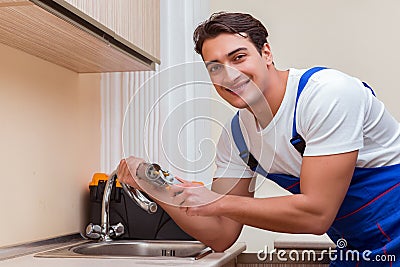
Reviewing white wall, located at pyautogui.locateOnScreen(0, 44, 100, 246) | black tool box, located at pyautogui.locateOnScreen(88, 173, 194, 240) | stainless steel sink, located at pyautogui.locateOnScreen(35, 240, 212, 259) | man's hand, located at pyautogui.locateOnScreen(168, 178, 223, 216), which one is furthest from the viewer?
black tool box, located at pyautogui.locateOnScreen(88, 173, 194, 240)

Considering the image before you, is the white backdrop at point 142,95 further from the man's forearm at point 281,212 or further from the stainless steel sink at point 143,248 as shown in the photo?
the man's forearm at point 281,212

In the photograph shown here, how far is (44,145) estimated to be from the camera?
2035 mm

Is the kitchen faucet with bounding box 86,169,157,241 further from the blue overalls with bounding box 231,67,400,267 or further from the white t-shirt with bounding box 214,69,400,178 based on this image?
the blue overalls with bounding box 231,67,400,267

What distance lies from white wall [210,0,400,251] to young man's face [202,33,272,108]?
1199 millimetres

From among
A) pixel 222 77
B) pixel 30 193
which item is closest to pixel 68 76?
pixel 30 193

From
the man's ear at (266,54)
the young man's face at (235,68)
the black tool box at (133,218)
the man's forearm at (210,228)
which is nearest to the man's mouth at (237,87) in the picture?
the young man's face at (235,68)

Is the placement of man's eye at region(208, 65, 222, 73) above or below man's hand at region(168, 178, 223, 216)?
above

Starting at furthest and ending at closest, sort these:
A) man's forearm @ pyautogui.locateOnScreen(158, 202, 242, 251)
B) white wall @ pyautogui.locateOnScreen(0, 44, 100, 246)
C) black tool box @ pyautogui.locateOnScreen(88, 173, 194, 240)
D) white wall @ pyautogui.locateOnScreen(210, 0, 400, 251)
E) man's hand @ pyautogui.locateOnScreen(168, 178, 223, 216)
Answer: white wall @ pyautogui.locateOnScreen(210, 0, 400, 251)
black tool box @ pyautogui.locateOnScreen(88, 173, 194, 240)
white wall @ pyautogui.locateOnScreen(0, 44, 100, 246)
man's forearm @ pyautogui.locateOnScreen(158, 202, 242, 251)
man's hand @ pyautogui.locateOnScreen(168, 178, 223, 216)

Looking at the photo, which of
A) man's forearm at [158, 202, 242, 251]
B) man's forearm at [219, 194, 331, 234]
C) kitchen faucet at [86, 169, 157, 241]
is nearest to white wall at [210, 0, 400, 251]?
kitchen faucet at [86, 169, 157, 241]

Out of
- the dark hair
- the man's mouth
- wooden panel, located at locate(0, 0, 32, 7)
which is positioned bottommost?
the man's mouth

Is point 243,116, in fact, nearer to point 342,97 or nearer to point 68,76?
point 342,97

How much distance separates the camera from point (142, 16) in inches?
79.7

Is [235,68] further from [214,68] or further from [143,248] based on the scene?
[143,248]

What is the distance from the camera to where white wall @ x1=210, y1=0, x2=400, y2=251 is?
259 centimetres
